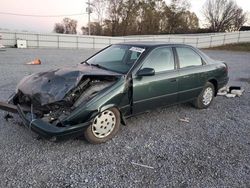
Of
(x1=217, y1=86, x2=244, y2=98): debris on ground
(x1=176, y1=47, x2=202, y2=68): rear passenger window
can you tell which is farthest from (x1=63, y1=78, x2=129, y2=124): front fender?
(x1=217, y1=86, x2=244, y2=98): debris on ground

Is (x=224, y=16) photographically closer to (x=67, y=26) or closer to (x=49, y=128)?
(x=67, y=26)

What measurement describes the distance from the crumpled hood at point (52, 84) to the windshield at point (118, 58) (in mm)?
284

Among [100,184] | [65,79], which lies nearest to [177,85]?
[65,79]

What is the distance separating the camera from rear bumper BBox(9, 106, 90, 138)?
8.63 feet

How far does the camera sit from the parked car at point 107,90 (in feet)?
9.32

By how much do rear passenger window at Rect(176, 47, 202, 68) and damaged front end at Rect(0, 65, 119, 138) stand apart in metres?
1.56

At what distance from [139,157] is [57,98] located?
4.54 feet

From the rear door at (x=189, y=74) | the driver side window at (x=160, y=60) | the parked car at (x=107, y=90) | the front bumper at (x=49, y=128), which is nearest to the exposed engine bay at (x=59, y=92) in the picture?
the parked car at (x=107, y=90)

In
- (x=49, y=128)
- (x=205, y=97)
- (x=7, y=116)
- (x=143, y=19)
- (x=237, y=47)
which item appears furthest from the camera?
(x=143, y=19)

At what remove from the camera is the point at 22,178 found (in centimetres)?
236

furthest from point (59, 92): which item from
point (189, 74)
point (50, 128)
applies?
point (189, 74)

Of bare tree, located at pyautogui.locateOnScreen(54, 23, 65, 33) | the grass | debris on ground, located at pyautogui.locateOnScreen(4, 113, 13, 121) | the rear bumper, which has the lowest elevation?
debris on ground, located at pyautogui.locateOnScreen(4, 113, 13, 121)

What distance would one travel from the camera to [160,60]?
3.77 meters

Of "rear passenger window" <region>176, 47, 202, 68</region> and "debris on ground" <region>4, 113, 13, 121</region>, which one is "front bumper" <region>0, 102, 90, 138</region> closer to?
"debris on ground" <region>4, 113, 13, 121</region>
